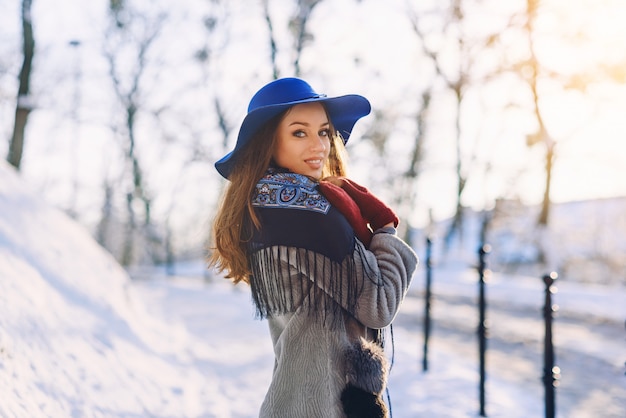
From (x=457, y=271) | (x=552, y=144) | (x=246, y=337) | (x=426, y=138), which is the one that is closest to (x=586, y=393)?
(x=246, y=337)

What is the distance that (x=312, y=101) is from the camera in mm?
1950

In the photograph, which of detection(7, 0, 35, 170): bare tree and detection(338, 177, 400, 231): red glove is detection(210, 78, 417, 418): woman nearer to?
detection(338, 177, 400, 231): red glove

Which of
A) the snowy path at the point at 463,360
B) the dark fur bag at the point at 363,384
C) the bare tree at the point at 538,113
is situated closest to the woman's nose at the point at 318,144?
the dark fur bag at the point at 363,384

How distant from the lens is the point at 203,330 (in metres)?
9.35

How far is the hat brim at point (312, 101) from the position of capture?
192 centimetres

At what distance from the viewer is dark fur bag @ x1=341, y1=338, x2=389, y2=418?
5.73 ft

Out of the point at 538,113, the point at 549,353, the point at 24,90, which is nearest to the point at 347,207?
the point at 549,353

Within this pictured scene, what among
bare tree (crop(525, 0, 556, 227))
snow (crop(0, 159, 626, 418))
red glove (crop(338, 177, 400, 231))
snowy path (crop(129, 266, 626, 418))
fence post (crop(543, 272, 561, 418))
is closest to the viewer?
red glove (crop(338, 177, 400, 231))

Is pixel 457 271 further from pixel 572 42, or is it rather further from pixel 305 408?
pixel 305 408

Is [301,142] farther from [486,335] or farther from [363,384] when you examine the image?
[486,335]

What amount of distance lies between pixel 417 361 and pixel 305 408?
5.01 meters

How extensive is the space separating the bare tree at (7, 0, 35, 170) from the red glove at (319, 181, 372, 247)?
1108 centimetres

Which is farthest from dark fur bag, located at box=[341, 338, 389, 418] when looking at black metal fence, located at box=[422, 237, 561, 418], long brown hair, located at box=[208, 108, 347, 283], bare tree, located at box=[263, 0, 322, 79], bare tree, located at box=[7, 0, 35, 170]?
bare tree, located at box=[263, 0, 322, 79]

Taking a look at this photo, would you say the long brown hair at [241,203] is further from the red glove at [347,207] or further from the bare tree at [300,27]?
the bare tree at [300,27]
